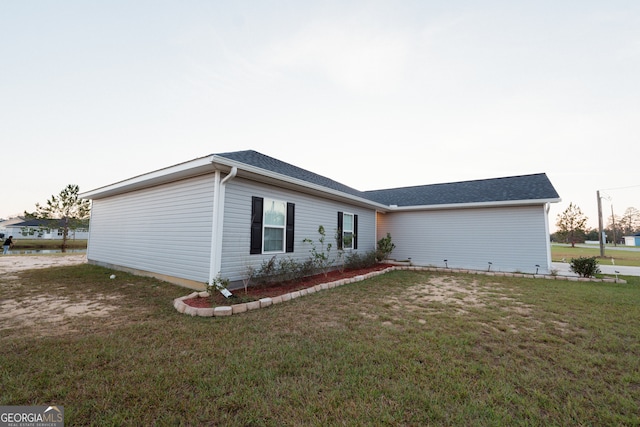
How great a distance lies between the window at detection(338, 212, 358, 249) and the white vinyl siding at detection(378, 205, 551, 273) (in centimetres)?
298

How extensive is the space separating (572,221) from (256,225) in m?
31.5

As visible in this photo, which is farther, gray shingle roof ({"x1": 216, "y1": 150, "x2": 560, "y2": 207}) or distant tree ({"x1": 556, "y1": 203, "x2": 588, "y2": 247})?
distant tree ({"x1": 556, "y1": 203, "x2": 588, "y2": 247})

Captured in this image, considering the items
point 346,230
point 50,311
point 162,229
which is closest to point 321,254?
point 346,230

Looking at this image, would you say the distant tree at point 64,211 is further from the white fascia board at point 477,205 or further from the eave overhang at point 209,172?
the white fascia board at point 477,205

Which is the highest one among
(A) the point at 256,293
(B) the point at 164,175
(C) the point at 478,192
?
(C) the point at 478,192

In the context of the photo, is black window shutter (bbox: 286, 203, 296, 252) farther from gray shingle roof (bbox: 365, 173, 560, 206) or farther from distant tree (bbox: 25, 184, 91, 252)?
distant tree (bbox: 25, 184, 91, 252)

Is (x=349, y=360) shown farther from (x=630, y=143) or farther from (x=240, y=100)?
(x=630, y=143)

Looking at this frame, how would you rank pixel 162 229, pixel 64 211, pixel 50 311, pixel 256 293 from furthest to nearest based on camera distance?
pixel 64 211
pixel 162 229
pixel 256 293
pixel 50 311

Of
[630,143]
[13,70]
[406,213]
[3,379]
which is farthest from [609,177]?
[13,70]

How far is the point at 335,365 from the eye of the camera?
246 cm

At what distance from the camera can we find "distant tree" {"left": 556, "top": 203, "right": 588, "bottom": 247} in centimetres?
2356
